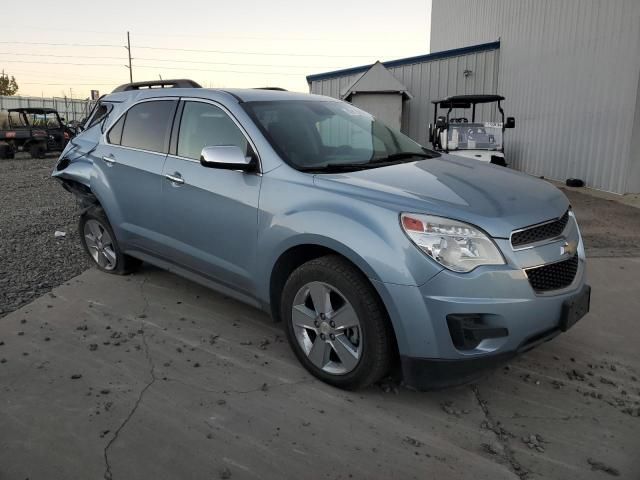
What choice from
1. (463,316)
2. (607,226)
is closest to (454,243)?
(463,316)

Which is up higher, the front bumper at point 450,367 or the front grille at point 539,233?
the front grille at point 539,233

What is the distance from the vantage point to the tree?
51.6 meters

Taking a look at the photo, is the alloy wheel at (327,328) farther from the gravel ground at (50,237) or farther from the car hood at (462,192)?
the gravel ground at (50,237)

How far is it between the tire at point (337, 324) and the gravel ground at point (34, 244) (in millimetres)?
2671

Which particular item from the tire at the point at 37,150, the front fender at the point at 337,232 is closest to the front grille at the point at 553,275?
the front fender at the point at 337,232

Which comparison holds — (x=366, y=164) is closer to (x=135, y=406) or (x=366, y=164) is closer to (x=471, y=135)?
(x=135, y=406)

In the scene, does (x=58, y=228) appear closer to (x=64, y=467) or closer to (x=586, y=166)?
(x=64, y=467)

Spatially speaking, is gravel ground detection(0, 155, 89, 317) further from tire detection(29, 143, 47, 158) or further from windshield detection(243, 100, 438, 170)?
tire detection(29, 143, 47, 158)

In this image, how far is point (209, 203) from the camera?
12.1 ft

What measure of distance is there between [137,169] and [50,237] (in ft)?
10.8

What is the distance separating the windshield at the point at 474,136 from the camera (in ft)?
38.5

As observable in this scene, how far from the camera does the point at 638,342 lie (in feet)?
12.5

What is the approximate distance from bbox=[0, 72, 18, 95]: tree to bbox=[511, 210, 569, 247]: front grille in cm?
5877

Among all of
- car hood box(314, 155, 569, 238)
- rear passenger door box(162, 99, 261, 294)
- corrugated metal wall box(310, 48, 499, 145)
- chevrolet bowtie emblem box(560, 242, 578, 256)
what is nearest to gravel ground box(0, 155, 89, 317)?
rear passenger door box(162, 99, 261, 294)
